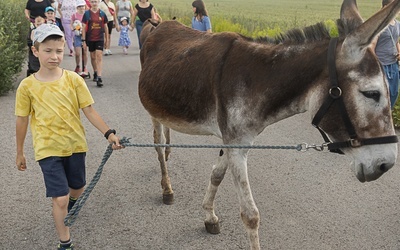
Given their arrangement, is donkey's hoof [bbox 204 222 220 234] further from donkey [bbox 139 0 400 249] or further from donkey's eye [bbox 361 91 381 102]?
donkey's eye [bbox 361 91 381 102]

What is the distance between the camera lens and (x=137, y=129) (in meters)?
6.79

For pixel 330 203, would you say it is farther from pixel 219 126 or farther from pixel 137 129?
pixel 137 129

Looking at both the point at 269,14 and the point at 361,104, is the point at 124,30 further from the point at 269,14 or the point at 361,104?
the point at 269,14

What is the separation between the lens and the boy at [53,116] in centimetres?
305

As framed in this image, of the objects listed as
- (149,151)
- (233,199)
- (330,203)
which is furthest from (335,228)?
(149,151)

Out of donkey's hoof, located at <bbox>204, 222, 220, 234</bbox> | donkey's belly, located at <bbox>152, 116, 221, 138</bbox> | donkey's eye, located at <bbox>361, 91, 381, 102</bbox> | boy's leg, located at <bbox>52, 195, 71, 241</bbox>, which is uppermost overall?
donkey's eye, located at <bbox>361, 91, 381, 102</bbox>

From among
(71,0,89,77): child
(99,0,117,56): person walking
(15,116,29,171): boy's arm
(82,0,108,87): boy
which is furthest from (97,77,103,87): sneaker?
(15,116,29,171): boy's arm

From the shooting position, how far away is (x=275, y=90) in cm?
291

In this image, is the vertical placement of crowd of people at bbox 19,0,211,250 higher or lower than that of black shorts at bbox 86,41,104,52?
higher

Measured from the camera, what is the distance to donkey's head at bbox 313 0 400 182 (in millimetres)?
2482

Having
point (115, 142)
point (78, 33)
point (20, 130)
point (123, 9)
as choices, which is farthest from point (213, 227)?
point (123, 9)

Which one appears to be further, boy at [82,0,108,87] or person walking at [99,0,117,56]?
person walking at [99,0,117,56]

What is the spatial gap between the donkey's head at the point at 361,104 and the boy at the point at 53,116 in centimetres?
153

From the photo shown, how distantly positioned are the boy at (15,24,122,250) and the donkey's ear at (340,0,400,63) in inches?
65.4
